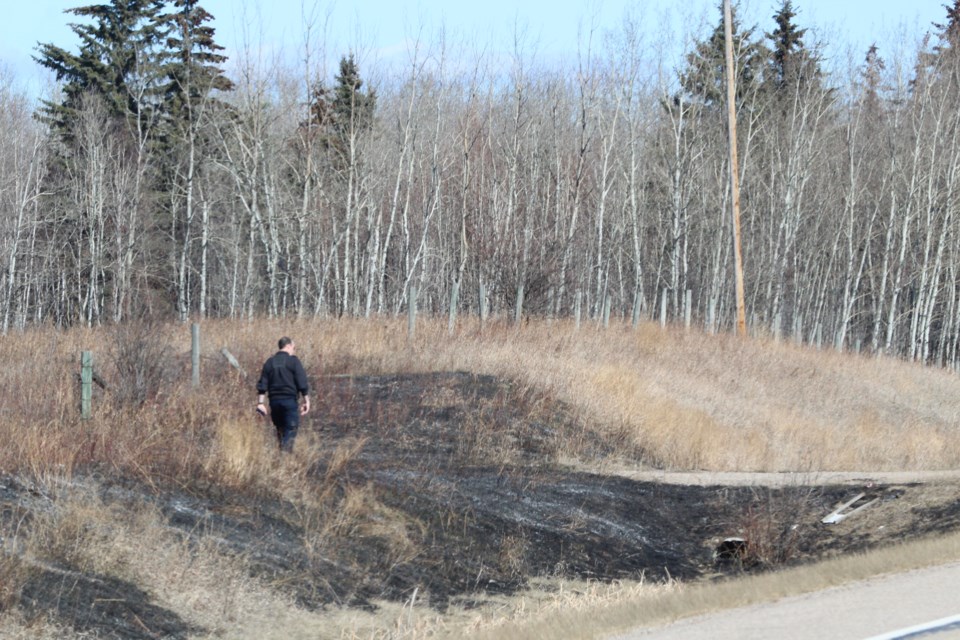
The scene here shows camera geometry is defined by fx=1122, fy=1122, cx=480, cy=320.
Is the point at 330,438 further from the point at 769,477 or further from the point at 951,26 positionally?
the point at 951,26

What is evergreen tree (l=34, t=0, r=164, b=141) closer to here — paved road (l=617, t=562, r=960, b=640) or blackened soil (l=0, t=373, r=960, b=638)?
blackened soil (l=0, t=373, r=960, b=638)

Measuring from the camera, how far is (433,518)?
44.3ft

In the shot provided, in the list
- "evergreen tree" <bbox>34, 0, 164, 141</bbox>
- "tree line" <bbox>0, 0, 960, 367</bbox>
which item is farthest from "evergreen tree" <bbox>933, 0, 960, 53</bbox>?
"evergreen tree" <bbox>34, 0, 164, 141</bbox>

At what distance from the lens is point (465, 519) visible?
1362 centimetres

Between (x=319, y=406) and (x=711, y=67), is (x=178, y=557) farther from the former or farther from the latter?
(x=711, y=67)

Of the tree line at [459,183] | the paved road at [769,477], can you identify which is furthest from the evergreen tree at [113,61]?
the paved road at [769,477]

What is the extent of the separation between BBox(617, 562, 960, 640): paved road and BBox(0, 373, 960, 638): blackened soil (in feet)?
13.1

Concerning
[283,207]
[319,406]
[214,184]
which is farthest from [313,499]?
[214,184]

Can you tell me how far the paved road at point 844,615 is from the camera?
24.6 ft

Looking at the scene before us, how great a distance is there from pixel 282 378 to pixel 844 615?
7950 millimetres

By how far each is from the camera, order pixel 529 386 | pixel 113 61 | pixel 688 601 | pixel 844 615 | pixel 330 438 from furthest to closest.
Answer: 1. pixel 113 61
2. pixel 529 386
3. pixel 330 438
4. pixel 688 601
5. pixel 844 615

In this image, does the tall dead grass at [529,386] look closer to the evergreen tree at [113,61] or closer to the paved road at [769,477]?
the paved road at [769,477]

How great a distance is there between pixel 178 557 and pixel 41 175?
3519 cm

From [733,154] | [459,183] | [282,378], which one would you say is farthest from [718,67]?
[282,378]
